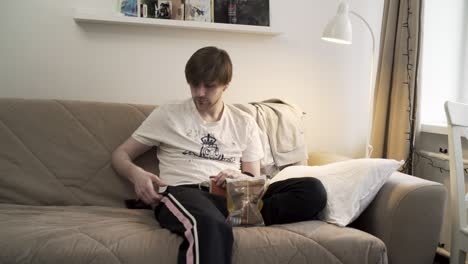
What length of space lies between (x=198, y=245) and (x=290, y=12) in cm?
160

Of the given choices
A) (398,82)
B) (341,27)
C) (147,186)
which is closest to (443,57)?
(398,82)

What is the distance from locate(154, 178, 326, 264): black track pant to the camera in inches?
42.4

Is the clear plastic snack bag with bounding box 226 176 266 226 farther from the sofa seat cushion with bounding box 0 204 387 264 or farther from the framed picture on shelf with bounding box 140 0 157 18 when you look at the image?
the framed picture on shelf with bounding box 140 0 157 18

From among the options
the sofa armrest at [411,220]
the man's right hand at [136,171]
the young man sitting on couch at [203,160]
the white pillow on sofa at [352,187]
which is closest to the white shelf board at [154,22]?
the young man sitting on couch at [203,160]

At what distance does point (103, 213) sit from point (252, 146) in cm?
66

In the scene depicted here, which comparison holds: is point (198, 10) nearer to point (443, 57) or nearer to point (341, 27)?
point (341, 27)

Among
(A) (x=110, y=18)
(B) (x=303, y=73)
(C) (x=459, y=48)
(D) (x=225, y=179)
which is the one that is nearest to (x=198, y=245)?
(D) (x=225, y=179)

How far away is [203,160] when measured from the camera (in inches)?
61.0

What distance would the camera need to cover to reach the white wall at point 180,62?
1947mm

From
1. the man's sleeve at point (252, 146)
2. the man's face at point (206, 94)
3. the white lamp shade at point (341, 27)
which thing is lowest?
the man's sleeve at point (252, 146)

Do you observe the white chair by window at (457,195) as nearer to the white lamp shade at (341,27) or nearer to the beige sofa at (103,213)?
the beige sofa at (103,213)

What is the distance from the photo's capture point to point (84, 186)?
1.62 m

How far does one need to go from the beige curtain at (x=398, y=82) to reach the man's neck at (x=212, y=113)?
98cm

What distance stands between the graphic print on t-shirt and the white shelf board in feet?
2.43
